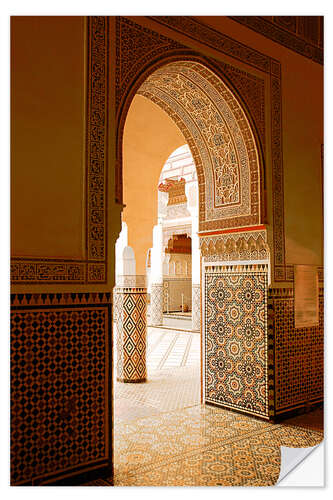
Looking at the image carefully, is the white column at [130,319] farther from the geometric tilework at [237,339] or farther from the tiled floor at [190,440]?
the geometric tilework at [237,339]

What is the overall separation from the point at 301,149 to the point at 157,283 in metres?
6.63

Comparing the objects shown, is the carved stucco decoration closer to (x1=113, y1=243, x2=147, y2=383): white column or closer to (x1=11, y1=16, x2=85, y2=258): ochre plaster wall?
(x1=11, y1=16, x2=85, y2=258): ochre plaster wall

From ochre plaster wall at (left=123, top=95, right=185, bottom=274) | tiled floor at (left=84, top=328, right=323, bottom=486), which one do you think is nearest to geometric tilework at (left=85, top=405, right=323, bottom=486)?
tiled floor at (left=84, top=328, right=323, bottom=486)

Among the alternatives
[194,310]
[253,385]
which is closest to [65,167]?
[253,385]

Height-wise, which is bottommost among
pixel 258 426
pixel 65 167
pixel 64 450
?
pixel 258 426

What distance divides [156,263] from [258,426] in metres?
7.15

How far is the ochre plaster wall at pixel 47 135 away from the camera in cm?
203

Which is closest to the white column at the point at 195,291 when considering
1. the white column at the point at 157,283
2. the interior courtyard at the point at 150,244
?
the white column at the point at 157,283

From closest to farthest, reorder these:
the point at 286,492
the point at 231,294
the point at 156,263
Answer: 1. the point at 286,492
2. the point at 231,294
3. the point at 156,263

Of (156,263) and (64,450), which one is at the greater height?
(156,263)

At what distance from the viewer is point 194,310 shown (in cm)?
857

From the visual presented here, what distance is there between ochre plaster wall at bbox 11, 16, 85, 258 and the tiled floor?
48.7 inches

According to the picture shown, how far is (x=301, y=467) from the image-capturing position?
2.34 m
